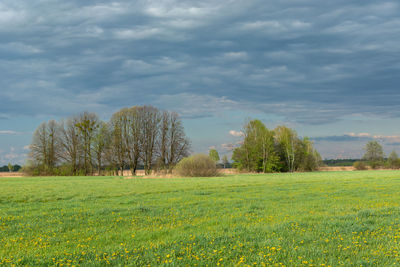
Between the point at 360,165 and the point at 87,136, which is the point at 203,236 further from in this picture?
the point at 360,165

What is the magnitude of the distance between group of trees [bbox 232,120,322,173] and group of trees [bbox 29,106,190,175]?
15.2m

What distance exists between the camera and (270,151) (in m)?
78.5

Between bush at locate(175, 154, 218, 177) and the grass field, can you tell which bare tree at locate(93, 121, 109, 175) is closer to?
bush at locate(175, 154, 218, 177)

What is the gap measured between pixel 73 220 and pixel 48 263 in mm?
5216

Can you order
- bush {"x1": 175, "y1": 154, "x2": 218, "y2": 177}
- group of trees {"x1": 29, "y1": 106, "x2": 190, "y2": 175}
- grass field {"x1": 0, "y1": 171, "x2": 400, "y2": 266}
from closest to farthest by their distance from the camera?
grass field {"x1": 0, "y1": 171, "x2": 400, "y2": 266}
bush {"x1": 175, "y1": 154, "x2": 218, "y2": 177}
group of trees {"x1": 29, "y1": 106, "x2": 190, "y2": 175}

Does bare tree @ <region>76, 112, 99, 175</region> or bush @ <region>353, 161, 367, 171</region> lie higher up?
bare tree @ <region>76, 112, 99, 175</region>

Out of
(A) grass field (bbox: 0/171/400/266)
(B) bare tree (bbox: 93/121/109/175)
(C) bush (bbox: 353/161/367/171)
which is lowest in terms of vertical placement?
(C) bush (bbox: 353/161/367/171)

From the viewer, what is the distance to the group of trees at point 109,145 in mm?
70125

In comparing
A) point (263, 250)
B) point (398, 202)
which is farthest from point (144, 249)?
point (398, 202)

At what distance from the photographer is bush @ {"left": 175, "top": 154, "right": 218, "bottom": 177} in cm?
5106

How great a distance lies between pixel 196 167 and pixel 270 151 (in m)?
→ 32.4

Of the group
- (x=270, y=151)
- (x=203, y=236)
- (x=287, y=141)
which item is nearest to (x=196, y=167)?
(x=270, y=151)

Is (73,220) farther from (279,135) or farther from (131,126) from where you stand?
(279,135)

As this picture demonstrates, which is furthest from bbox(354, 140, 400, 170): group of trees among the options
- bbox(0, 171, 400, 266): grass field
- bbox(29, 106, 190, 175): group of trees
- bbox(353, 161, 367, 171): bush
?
bbox(0, 171, 400, 266): grass field
